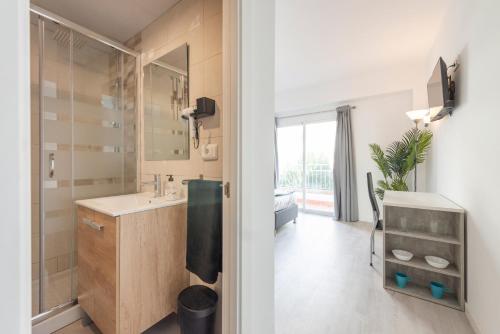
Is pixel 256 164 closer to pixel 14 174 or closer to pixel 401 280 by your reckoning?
pixel 14 174

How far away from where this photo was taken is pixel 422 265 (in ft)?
6.26

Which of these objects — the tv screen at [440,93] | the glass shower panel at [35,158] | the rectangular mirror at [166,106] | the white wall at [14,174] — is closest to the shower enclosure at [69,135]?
the glass shower panel at [35,158]

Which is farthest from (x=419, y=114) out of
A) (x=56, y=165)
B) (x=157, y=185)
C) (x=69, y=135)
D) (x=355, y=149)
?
(x=56, y=165)

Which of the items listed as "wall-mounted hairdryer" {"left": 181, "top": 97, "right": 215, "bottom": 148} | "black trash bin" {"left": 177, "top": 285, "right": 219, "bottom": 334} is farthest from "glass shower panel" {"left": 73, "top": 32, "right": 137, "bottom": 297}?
"black trash bin" {"left": 177, "top": 285, "right": 219, "bottom": 334}

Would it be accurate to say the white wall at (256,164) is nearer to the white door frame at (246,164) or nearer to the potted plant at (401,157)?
the white door frame at (246,164)

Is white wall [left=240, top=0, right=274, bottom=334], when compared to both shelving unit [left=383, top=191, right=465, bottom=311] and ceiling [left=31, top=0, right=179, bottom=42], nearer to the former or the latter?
ceiling [left=31, top=0, right=179, bottom=42]

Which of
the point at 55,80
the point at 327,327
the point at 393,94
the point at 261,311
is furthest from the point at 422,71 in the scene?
the point at 55,80

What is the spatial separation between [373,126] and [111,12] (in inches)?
169

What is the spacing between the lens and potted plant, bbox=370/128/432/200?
3227mm

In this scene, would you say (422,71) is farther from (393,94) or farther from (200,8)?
(200,8)

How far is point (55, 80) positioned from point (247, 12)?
187 cm

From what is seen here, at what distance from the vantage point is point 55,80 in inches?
71.8

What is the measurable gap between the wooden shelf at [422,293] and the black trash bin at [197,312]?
5.63 feet

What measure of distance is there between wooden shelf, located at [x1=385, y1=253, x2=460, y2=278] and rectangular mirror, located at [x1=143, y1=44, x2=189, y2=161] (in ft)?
7.16
